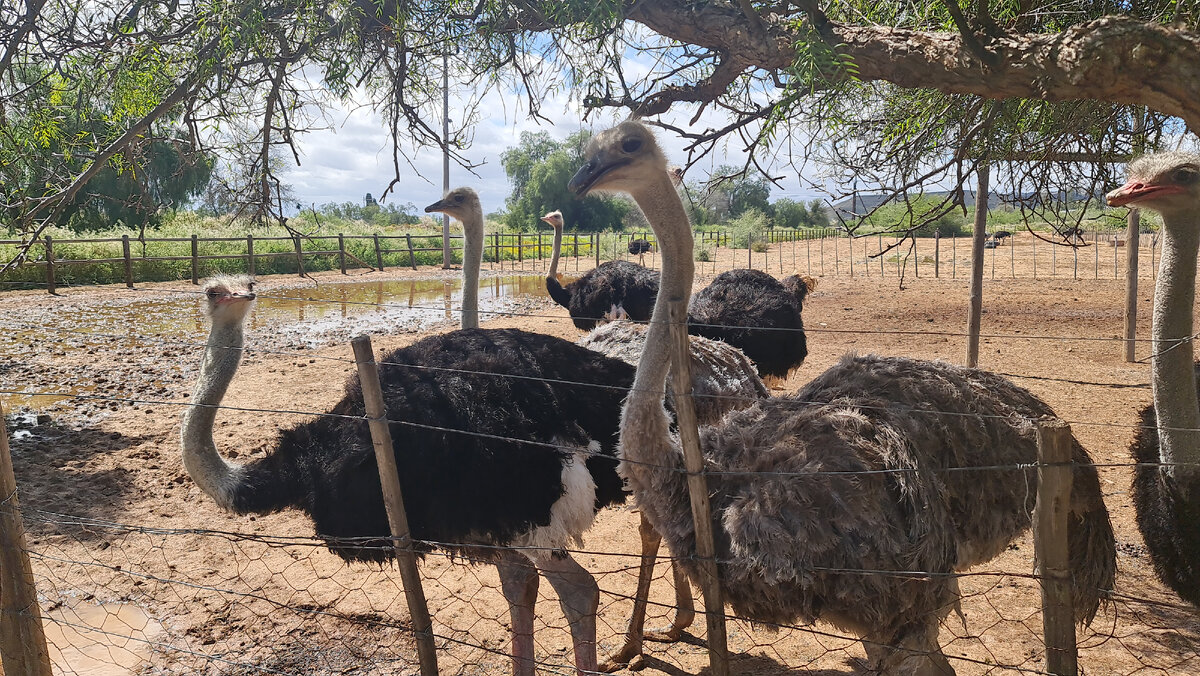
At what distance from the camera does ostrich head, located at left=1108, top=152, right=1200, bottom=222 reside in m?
2.90

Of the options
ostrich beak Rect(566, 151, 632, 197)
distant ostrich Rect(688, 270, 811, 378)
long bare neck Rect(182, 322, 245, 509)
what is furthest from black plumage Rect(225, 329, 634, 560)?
distant ostrich Rect(688, 270, 811, 378)

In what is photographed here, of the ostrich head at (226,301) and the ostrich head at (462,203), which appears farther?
the ostrich head at (462,203)

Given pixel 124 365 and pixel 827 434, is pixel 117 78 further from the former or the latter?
pixel 124 365

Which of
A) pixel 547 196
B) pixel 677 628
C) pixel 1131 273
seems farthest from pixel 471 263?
pixel 547 196

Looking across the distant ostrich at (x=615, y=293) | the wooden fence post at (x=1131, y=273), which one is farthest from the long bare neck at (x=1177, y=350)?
the distant ostrich at (x=615, y=293)

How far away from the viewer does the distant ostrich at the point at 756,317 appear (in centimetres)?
625

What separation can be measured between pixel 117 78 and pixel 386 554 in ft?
8.81

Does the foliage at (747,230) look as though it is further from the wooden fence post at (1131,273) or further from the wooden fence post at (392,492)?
the wooden fence post at (392,492)

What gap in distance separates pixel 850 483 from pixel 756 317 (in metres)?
4.06

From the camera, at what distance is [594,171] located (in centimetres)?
276

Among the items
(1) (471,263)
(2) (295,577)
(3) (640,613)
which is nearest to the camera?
(3) (640,613)

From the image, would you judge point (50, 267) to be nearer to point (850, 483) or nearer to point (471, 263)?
point (471, 263)

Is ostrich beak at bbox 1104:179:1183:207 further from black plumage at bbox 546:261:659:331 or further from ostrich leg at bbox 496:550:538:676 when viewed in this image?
black plumage at bbox 546:261:659:331

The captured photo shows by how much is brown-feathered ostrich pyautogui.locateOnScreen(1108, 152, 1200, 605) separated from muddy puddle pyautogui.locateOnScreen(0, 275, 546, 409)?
4.85 meters
